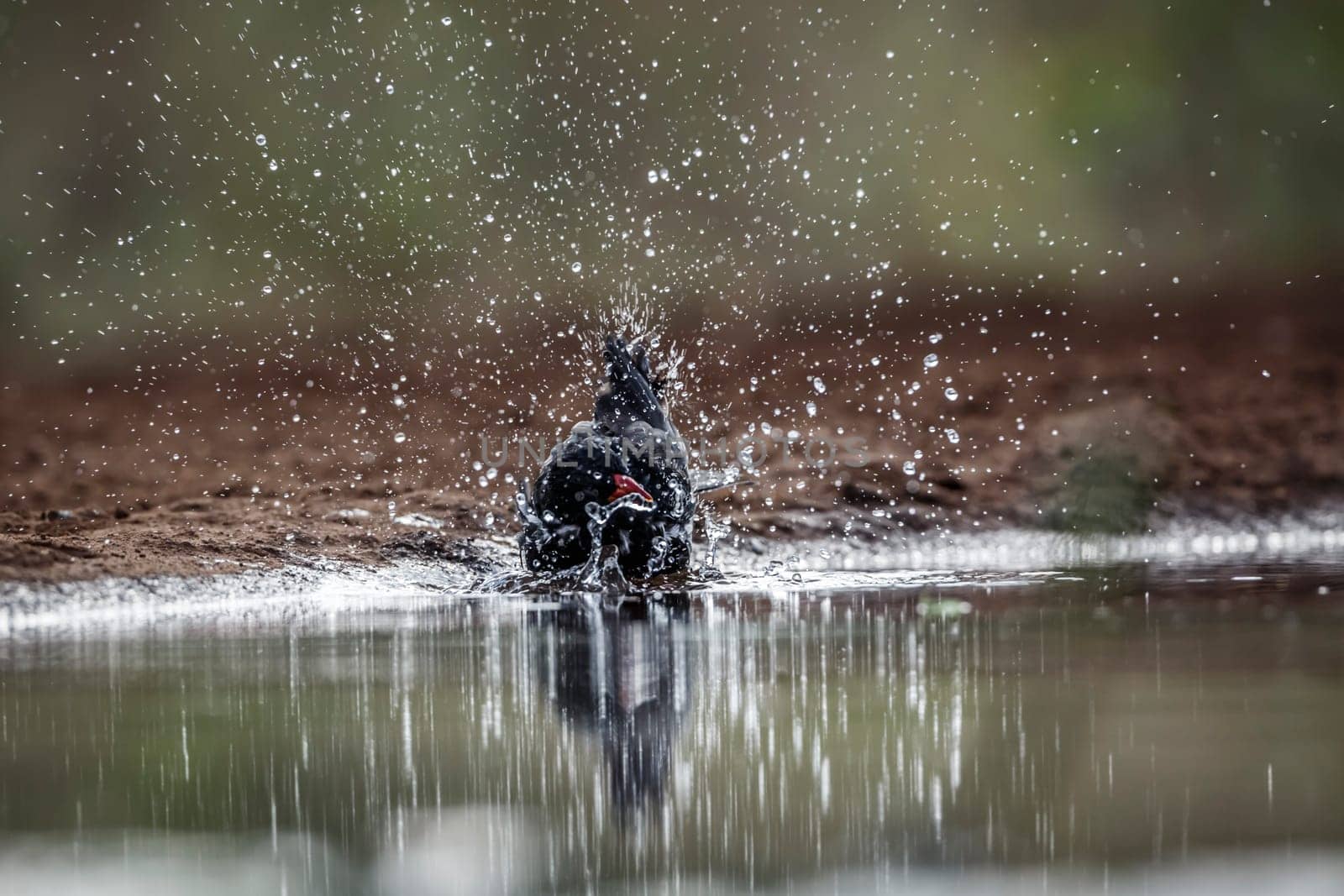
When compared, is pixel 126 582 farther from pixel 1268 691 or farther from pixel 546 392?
pixel 546 392

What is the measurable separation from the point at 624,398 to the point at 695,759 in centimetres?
295

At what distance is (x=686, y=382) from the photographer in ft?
29.5

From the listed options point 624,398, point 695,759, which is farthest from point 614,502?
point 695,759

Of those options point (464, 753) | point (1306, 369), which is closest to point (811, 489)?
point (1306, 369)

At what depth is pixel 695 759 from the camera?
1.80m

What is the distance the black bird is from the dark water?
1198mm

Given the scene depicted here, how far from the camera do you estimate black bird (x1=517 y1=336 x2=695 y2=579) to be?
434cm

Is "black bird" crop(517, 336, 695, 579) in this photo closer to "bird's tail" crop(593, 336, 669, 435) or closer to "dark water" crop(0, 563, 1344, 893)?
"bird's tail" crop(593, 336, 669, 435)

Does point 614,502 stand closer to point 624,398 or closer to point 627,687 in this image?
point 624,398

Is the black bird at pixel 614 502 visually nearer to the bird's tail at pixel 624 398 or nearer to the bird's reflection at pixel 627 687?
the bird's tail at pixel 624 398

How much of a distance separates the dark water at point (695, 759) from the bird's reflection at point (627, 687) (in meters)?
0.01

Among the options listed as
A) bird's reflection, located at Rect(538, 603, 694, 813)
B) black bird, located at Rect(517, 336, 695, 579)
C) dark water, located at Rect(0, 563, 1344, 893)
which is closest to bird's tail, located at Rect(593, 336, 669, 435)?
black bird, located at Rect(517, 336, 695, 579)

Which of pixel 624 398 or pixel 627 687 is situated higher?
pixel 624 398

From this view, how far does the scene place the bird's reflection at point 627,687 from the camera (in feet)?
5.76
